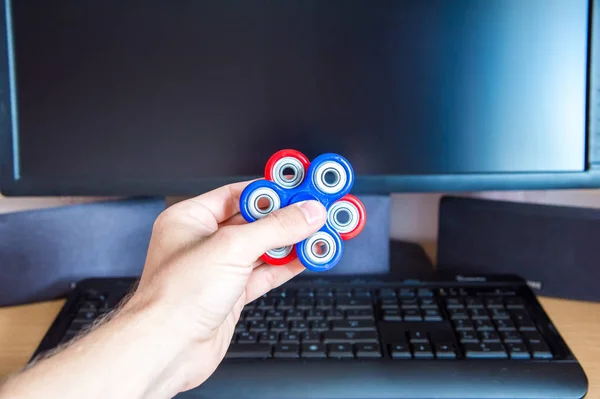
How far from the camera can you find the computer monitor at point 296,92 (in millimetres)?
525

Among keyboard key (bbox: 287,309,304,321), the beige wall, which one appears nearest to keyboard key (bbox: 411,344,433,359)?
A: keyboard key (bbox: 287,309,304,321)

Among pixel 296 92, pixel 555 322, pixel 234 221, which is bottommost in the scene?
pixel 555 322

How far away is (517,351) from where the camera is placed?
0.43 meters

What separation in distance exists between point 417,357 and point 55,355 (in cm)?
27

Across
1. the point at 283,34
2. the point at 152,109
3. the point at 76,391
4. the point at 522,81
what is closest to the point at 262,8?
the point at 283,34

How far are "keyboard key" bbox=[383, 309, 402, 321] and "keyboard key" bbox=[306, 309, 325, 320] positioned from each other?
57 mm

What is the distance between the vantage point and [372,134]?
0.54m

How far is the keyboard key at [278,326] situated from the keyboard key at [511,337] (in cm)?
19

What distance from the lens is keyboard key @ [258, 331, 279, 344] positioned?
451mm

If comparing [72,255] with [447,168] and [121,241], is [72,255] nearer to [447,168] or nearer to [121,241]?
[121,241]

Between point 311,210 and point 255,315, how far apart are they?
151mm

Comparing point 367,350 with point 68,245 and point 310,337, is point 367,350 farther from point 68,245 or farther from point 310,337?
point 68,245

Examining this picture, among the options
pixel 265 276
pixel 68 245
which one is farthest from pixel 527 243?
pixel 68 245

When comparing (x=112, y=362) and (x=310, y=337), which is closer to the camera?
(x=112, y=362)
